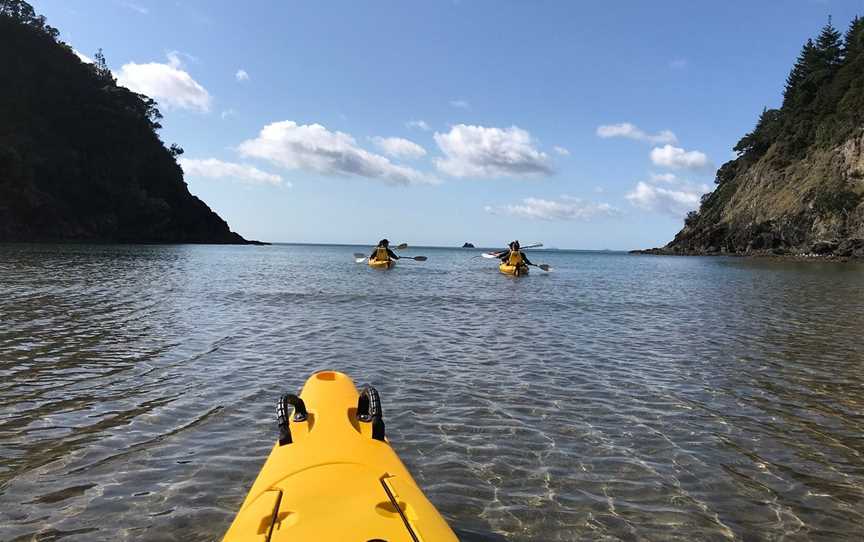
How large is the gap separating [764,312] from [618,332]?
27.4ft

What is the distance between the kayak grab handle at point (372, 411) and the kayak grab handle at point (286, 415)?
50 cm

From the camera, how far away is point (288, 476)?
3.71 metres

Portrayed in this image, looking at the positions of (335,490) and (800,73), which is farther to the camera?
(800,73)

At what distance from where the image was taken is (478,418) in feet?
24.7

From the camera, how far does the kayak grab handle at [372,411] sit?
4523 millimetres

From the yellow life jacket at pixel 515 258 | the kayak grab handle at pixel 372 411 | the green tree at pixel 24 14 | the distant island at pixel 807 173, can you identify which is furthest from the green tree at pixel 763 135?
the green tree at pixel 24 14

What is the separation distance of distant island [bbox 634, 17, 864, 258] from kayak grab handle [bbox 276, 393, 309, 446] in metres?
78.0

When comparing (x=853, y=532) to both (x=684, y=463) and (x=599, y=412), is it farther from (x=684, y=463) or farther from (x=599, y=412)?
(x=599, y=412)

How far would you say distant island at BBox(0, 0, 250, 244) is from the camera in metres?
79.0

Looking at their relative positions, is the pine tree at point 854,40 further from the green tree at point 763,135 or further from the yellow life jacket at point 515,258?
the yellow life jacket at point 515,258

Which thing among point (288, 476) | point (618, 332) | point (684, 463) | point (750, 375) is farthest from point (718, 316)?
point (288, 476)

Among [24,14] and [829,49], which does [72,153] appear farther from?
[829,49]

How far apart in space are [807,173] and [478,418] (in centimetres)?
9226

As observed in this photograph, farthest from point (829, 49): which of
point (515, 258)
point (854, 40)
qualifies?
point (515, 258)
